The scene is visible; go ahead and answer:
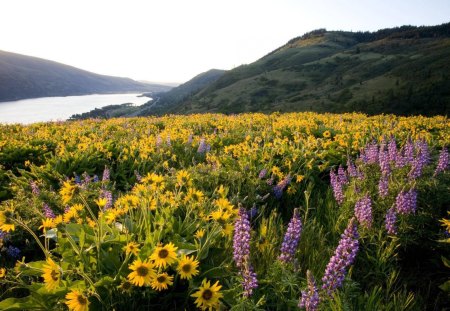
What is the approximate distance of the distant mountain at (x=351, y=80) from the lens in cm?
4841

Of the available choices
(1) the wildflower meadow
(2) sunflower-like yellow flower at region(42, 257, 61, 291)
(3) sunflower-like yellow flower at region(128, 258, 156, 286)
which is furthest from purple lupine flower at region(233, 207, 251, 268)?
(2) sunflower-like yellow flower at region(42, 257, 61, 291)

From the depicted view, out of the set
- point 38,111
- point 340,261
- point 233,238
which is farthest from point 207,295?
point 38,111

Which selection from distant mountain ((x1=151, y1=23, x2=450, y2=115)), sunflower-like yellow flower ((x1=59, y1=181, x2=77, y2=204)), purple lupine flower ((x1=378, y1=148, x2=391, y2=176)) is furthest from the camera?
distant mountain ((x1=151, y1=23, x2=450, y2=115))

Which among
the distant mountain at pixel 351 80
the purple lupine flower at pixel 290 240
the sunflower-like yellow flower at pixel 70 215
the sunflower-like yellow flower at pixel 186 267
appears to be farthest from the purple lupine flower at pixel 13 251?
the distant mountain at pixel 351 80

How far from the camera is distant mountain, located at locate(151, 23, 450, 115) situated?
48.4m

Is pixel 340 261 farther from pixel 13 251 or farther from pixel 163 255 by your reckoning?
pixel 13 251

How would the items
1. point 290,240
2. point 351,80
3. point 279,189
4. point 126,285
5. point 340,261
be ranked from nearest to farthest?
point 340,261, point 126,285, point 290,240, point 279,189, point 351,80

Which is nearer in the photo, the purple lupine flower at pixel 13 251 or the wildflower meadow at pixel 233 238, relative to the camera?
the wildflower meadow at pixel 233 238

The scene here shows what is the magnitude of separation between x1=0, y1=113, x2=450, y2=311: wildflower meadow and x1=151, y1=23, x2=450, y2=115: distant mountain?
40.8 metres

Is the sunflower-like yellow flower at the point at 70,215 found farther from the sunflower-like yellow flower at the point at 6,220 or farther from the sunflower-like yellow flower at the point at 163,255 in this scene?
the sunflower-like yellow flower at the point at 163,255

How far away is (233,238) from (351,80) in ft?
255

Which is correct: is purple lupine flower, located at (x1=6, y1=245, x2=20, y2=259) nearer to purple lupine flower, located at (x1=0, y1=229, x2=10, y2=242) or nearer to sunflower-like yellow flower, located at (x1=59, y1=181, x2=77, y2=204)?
purple lupine flower, located at (x1=0, y1=229, x2=10, y2=242)

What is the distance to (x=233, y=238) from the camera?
349 cm

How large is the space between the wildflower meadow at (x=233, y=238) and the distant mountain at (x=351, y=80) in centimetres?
4080
